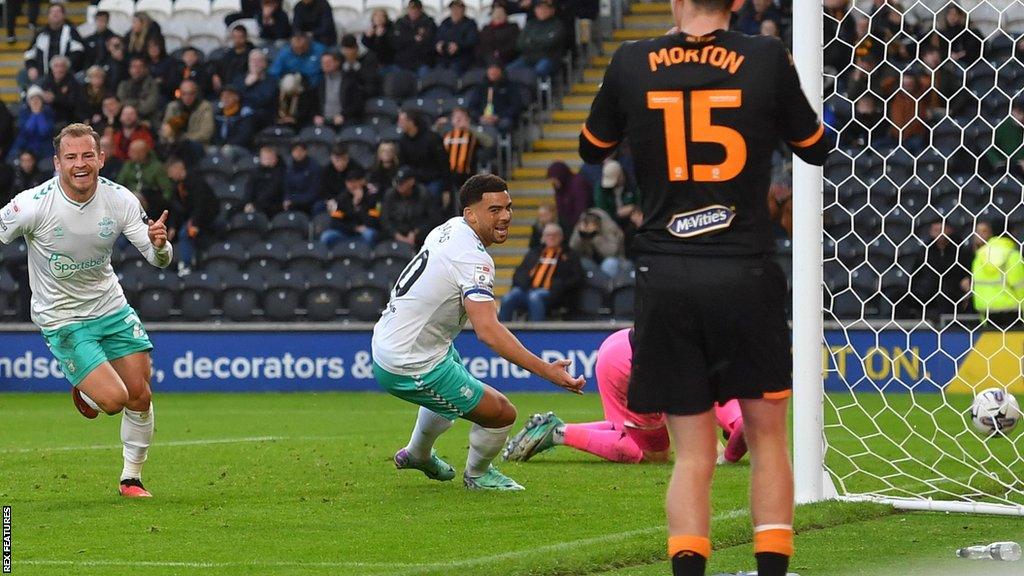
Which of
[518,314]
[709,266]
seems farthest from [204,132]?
[709,266]

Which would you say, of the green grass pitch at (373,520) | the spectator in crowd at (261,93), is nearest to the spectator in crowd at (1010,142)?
the green grass pitch at (373,520)

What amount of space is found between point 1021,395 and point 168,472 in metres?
8.98

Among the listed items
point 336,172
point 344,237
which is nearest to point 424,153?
point 336,172

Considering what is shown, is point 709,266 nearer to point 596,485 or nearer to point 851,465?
point 596,485

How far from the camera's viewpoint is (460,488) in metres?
8.81

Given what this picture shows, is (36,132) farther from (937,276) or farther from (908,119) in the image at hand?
(937,276)

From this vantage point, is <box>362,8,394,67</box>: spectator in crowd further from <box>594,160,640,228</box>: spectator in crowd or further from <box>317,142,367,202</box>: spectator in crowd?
<box>594,160,640,228</box>: spectator in crowd

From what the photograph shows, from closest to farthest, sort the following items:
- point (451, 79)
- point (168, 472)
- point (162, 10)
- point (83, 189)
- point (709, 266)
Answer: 1. point (709, 266)
2. point (83, 189)
3. point (168, 472)
4. point (451, 79)
5. point (162, 10)

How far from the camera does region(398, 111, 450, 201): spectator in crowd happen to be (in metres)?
19.5

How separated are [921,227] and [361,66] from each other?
834 centimetres

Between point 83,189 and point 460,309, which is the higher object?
point 83,189

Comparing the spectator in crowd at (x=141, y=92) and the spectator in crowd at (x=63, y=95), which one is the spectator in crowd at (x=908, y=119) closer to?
the spectator in crowd at (x=141, y=92)

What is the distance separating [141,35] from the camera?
2298 cm

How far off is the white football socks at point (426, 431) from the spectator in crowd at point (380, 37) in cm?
1362
